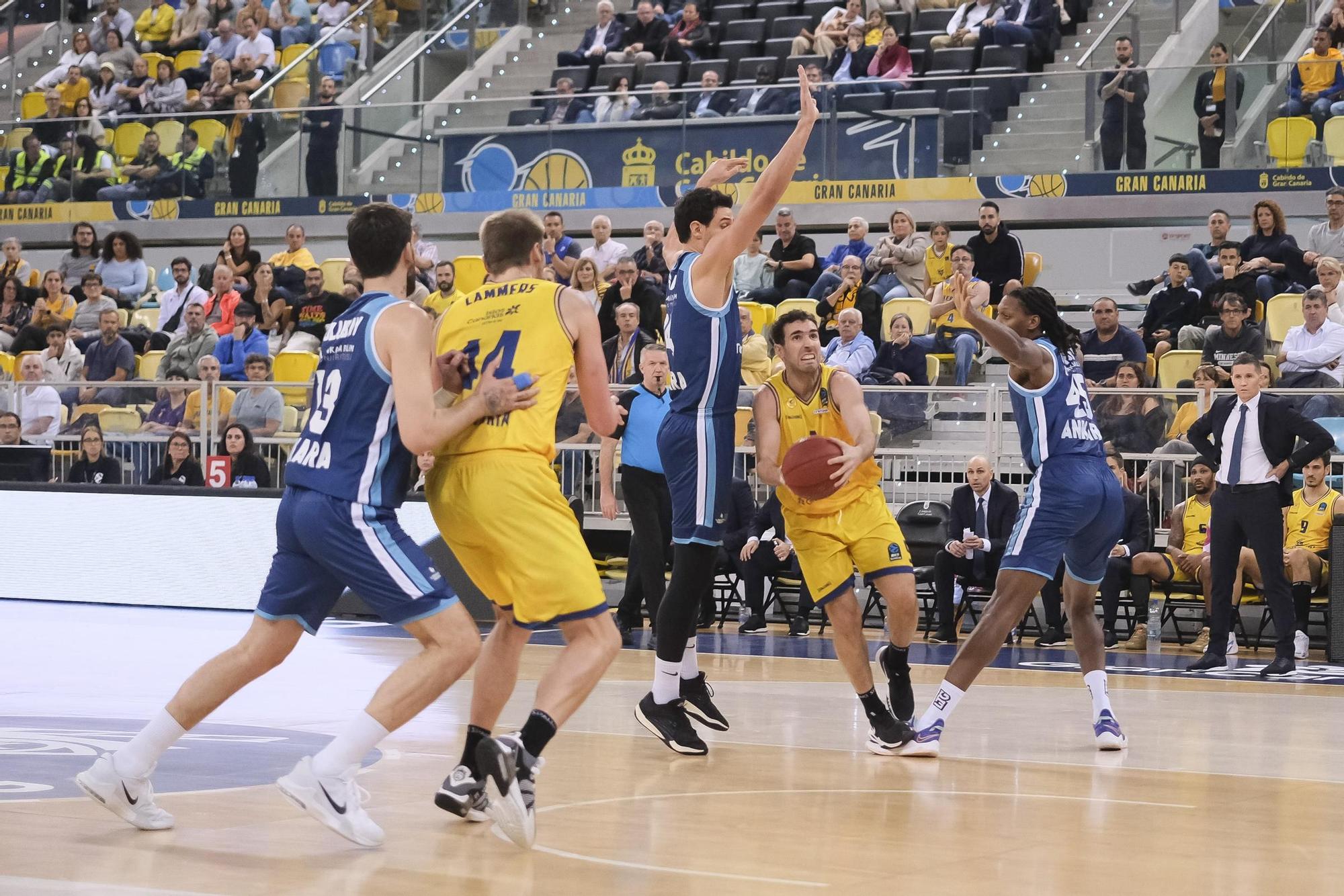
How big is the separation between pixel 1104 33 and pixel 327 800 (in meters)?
16.2

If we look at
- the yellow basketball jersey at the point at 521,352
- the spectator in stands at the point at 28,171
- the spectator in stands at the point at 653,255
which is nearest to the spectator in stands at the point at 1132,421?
the spectator in stands at the point at 653,255

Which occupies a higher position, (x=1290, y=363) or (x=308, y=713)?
(x=1290, y=363)

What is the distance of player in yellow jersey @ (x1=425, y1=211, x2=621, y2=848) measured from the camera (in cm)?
510

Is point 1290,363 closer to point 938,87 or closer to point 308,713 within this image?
point 938,87

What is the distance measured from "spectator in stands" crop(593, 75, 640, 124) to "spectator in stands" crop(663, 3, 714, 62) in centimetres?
204

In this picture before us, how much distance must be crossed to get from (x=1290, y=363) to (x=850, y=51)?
7811 mm

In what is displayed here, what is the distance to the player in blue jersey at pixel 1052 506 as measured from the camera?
7312 millimetres

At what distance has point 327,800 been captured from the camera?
4.76m

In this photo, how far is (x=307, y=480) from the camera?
5.02m

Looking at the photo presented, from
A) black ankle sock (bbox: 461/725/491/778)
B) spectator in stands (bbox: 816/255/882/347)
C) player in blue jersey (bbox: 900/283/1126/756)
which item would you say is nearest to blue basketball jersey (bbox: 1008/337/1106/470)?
player in blue jersey (bbox: 900/283/1126/756)

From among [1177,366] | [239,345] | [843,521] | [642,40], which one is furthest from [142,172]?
[843,521]

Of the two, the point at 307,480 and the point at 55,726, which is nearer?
the point at 307,480

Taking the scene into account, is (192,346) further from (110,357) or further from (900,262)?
(900,262)

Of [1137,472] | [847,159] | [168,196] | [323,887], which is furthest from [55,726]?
[168,196]
